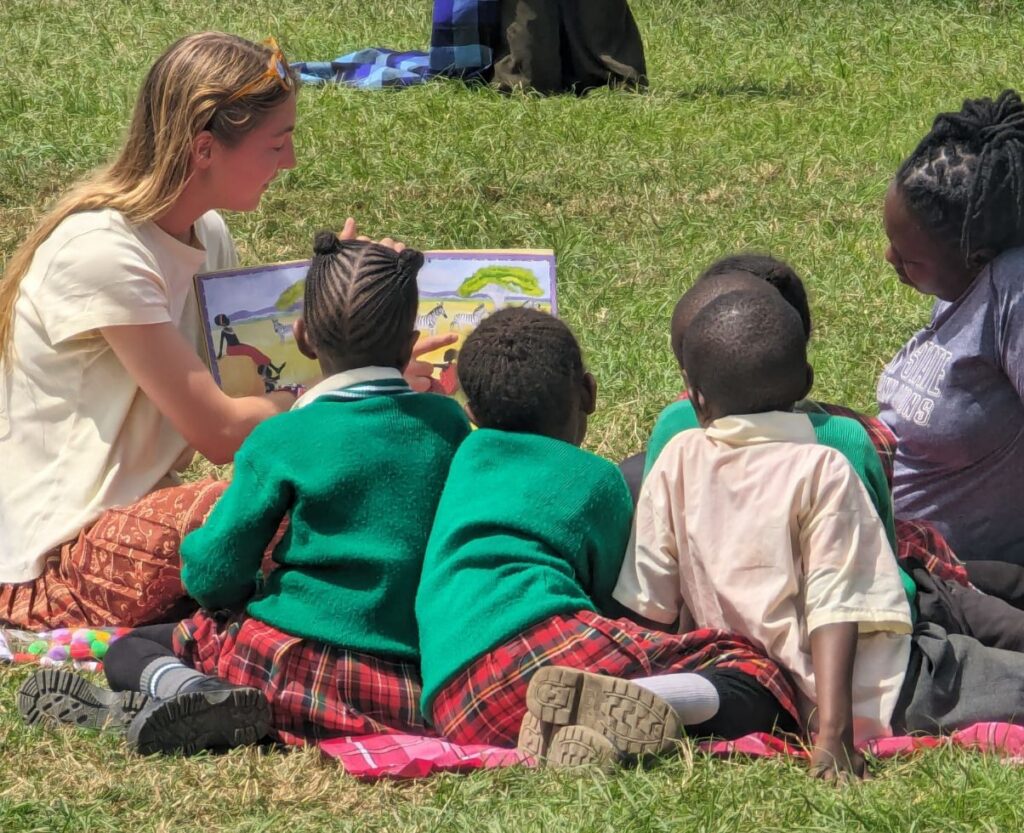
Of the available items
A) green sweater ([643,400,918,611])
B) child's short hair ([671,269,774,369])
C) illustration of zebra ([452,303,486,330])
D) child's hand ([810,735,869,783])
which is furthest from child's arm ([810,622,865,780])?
illustration of zebra ([452,303,486,330])

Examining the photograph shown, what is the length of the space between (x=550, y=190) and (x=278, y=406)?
3459 mm

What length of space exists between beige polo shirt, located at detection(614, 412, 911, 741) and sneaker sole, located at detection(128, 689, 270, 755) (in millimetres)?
771

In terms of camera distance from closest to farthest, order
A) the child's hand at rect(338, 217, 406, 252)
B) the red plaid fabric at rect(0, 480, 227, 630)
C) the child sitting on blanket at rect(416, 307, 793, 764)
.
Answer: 1. the child sitting on blanket at rect(416, 307, 793, 764)
2. the child's hand at rect(338, 217, 406, 252)
3. the red plaid fabric at rect(0, 480, 227, 630)

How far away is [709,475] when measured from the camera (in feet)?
10.6

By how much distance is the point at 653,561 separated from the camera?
10.8ft

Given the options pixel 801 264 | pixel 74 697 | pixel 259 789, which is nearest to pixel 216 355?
pixel 74 697

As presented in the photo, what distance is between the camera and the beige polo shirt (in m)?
3.10

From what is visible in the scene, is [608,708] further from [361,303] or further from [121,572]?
→ [121,572]

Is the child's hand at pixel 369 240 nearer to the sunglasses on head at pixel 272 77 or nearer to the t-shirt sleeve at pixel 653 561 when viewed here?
the sunglasses on head at pixel 272 77

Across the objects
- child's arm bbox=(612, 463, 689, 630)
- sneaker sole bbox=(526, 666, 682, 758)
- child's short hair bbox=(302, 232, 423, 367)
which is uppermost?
child's short hair bbox=(302, 232, 423, 367)

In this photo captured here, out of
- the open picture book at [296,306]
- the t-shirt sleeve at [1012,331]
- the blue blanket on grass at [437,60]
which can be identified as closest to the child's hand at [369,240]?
the open picture book at [296,306]

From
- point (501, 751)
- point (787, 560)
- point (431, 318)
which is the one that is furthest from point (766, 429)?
point (431, 318)

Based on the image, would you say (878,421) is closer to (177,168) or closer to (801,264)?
(177,168)

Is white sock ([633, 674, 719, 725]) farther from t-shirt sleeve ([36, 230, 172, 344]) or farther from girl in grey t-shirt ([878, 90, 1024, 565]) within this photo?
t-shirt sleeve ([36, 230, 172, 344])
